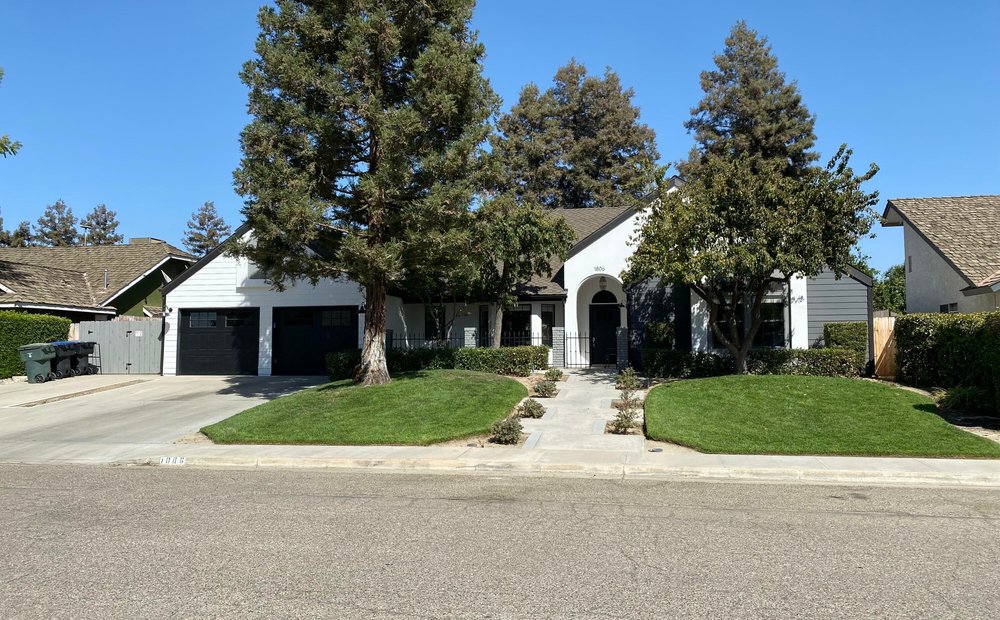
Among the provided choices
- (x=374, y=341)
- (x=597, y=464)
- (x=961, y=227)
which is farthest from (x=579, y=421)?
(x=961, y=227)

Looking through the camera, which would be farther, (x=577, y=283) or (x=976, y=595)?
(x=577, y=283)

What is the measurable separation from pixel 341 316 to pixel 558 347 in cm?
779

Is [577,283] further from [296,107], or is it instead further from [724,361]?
[296,107]

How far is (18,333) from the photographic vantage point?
862 inches

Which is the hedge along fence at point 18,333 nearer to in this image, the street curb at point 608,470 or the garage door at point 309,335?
the garage door at point 309,335

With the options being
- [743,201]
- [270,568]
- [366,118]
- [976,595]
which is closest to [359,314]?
[366,118]

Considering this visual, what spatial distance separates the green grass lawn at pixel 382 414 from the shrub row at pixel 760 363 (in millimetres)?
4620

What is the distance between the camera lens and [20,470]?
32.9 ft

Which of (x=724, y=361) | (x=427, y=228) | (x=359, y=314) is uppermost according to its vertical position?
(x=427, y=228)

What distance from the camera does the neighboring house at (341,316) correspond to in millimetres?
22047

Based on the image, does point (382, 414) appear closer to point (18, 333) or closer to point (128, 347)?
point (128, 347)

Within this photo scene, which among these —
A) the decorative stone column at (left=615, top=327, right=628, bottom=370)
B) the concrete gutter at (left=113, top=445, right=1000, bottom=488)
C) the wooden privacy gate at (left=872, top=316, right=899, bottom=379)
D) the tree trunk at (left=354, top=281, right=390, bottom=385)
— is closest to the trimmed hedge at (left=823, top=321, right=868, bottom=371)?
the wooden privacy gate at (left=872, top=316, right=899, bottom=379)

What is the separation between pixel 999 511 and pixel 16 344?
26540mm

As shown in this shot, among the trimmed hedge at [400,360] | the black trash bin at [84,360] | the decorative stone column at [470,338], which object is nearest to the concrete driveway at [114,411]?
the trimmed hedge at [400,360]
